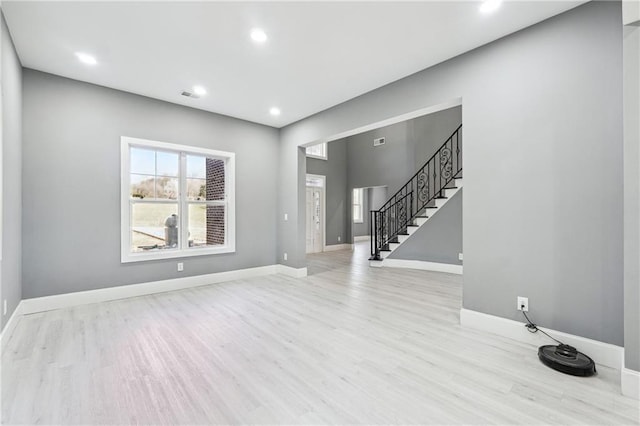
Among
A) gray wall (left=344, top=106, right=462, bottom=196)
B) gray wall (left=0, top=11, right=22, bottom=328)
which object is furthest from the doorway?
gray wall (left=0, top=11, right=22, bottom=328)

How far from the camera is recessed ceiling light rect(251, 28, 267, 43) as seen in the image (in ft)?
8.97

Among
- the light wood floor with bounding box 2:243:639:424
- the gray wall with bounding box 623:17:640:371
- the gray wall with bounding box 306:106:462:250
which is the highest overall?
the gray wall with bounding box 306:106:462:250

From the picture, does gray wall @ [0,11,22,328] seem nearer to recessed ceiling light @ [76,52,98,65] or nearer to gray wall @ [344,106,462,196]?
recessed ceiling light @ [76,52,98,65]

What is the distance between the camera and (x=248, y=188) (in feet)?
17.9

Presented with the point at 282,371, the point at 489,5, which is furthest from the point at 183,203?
the point at 489,5

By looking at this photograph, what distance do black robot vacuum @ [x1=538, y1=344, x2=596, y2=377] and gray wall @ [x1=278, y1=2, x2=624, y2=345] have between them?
0.22 metres

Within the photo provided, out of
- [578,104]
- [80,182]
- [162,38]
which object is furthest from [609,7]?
[80,182]

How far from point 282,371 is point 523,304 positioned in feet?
7.53

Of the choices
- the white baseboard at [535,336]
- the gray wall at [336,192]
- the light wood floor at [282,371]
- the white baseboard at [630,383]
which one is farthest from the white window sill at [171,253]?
the white baseboard at [630,383]

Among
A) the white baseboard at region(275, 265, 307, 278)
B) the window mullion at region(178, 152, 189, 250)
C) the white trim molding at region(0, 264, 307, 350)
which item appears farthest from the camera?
the white baseboard at region(275, 265, 307, 278)

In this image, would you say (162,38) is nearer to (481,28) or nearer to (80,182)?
(80,182)

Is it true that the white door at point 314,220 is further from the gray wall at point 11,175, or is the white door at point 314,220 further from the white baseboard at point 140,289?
the gray wall at point 11,175

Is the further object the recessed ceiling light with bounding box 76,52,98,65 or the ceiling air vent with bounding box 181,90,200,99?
the ceiling air vent with bounding box 181,90,200,99

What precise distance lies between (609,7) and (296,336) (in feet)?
12.7
